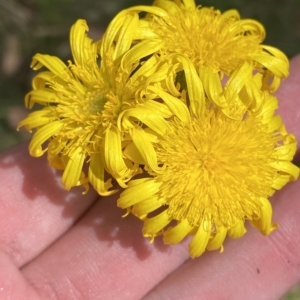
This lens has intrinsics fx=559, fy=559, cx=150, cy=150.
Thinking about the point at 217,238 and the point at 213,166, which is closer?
the point at 213,166

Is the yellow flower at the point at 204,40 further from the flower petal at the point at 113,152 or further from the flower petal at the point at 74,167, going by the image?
the flower petal at the point at 74,167

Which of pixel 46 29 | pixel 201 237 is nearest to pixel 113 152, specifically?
pixel 201 237

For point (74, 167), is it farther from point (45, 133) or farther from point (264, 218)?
point (264, 218)

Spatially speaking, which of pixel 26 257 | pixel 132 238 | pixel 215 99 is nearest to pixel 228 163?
pixel 215 99

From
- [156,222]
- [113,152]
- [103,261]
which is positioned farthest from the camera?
[103,261]

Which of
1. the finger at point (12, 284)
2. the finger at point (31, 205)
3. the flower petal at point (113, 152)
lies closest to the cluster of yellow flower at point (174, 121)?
the flower petal at point (113, 152)

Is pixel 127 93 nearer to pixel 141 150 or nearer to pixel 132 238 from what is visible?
pixel 141 150

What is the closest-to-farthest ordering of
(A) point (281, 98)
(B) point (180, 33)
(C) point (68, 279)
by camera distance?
(B) point (180, 33) < (C) point (68, 279) < (A) point (281, 98)

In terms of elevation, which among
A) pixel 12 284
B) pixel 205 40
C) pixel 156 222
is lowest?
pixel 12 284
